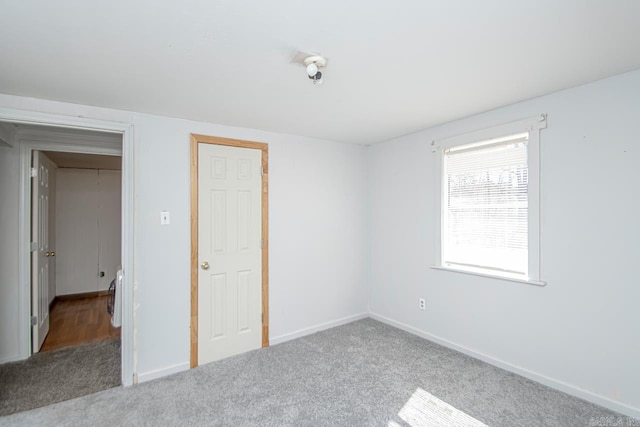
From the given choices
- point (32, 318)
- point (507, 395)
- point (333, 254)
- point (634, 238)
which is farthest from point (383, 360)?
point (32, 318)

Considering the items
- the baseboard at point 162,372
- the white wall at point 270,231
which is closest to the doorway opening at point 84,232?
the white wall at point 270,231

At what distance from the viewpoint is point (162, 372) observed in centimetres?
270

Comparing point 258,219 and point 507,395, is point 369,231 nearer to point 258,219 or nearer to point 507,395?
point 258,219

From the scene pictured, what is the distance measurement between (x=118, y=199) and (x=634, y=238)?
22.0ft

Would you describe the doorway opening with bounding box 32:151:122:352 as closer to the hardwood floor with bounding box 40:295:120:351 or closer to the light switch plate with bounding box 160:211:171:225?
the hardwood floor with bounding box 40:295:120:351

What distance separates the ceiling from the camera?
1.37m

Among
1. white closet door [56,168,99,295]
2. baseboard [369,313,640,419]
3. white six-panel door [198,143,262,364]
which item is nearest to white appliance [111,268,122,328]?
white six-panel door [198,143,262,364]

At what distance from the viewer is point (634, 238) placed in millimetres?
2033

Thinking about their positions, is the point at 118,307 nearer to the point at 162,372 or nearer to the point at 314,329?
the point at 162,372

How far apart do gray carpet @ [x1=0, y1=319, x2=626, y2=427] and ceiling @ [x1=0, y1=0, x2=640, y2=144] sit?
7.45 ft

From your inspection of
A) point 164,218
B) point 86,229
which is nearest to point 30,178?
point 164,218

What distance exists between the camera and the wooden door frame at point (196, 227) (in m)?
2.86

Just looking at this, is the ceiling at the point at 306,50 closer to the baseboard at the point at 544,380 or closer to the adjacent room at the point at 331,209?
the adjacent room at the point at 331,209

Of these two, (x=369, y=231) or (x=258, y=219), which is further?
(x=369, y=231)
